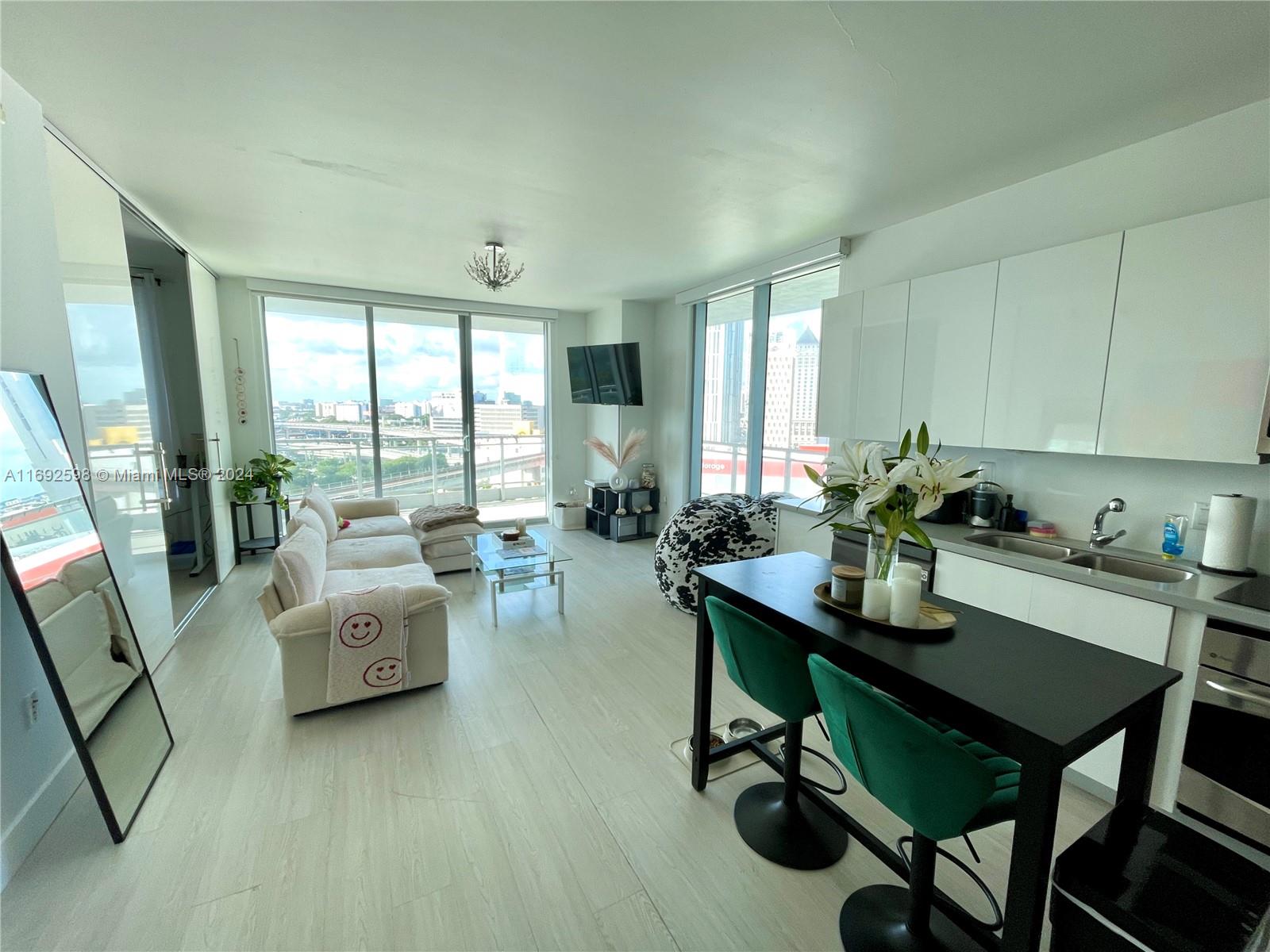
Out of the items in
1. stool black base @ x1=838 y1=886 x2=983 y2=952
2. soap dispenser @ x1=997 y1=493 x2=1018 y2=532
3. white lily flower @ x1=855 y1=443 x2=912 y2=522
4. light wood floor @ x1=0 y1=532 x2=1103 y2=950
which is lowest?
light wood floor @ x1=0 y1=532 x2=1103 y2=950

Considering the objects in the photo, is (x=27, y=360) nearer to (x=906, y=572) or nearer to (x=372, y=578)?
(x=372, y=578)

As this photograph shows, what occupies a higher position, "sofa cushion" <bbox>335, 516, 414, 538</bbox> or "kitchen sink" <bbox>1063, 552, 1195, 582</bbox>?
"kitchen sink" <bbox>1063, 552, 1195, 582</bbox>

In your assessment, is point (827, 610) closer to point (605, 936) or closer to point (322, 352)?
point (605, 936)

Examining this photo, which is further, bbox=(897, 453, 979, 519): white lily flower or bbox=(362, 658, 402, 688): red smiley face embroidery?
bbox=(362, 658, 402, 688): red smiley face embroidery

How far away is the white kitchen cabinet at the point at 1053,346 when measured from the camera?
211 centimetres

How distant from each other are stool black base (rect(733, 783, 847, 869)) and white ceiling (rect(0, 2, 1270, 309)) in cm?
262

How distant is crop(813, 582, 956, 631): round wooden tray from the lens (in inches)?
55.2

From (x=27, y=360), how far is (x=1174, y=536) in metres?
4.45

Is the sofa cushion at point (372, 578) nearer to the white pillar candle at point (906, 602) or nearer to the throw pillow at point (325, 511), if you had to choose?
the throw pillow at point (325, 511)

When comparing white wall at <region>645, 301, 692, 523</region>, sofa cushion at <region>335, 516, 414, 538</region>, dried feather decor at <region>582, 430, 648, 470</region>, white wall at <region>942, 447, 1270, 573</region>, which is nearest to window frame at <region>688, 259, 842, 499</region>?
white wall at <region>645, 301, 692, 523</region>

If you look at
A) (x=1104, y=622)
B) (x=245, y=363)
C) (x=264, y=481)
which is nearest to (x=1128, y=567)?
(x=1104, y=622)

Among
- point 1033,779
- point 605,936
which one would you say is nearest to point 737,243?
point 1033,779

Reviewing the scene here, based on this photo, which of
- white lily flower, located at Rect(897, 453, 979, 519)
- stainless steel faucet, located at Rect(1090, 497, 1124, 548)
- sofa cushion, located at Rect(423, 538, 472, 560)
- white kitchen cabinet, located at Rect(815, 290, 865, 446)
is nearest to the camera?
white lily flower, located at Rect(897, 453, 979, 519)

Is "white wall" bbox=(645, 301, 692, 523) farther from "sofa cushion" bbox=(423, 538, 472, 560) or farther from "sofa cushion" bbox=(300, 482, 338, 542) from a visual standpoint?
"sofa cushion" bbox=(300, 482, 338, 542)
